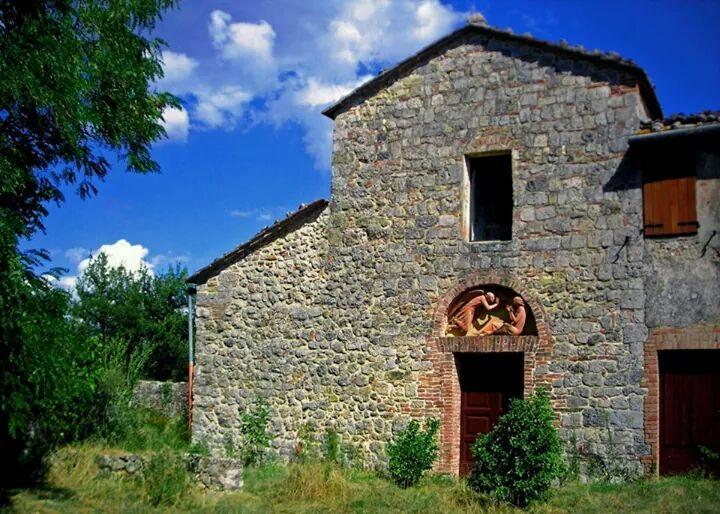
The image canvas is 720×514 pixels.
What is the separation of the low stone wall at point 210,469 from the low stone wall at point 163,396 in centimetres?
582

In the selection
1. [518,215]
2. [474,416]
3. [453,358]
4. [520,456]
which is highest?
[518,215]

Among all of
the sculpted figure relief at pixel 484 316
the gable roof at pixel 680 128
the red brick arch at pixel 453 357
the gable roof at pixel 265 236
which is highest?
the gable roof at pixel 680 128

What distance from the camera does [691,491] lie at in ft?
33.4

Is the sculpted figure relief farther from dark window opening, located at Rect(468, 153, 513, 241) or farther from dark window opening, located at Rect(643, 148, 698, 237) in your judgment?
dark window opening, located at Rect(643, 148, 698, 237)

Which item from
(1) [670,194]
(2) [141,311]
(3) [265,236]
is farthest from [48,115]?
(2) [141,311]

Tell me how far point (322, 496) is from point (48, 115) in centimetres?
754

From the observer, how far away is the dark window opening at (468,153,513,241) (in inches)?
538

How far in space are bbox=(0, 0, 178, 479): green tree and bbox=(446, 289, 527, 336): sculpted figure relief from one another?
20.7 ft

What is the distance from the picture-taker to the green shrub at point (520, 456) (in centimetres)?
1005

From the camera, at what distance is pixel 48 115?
1244cm

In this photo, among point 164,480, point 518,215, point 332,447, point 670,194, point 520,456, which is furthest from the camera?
point 332,447

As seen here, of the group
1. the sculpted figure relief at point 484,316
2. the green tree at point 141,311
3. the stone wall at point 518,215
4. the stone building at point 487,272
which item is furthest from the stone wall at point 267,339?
the green tree at point 141,311

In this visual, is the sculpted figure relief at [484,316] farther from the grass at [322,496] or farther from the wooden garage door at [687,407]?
the grass at [322,496]

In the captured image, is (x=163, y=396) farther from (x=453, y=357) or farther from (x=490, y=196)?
(x=490, y=196)
